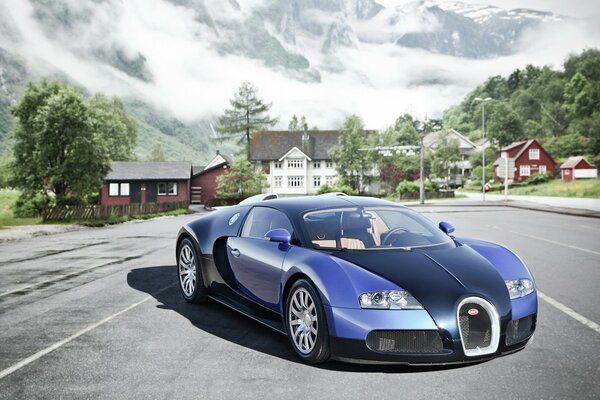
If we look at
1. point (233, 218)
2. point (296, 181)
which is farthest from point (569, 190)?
point (233, 218)

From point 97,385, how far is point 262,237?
7.31 feet

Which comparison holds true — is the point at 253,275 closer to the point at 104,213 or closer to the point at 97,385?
the point at 97,385

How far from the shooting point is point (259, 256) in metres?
5.64

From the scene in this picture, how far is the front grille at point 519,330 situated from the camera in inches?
176

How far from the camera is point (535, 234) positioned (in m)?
17.7

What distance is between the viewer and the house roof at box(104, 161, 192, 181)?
238ft

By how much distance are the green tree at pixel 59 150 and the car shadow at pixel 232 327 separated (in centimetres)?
3376

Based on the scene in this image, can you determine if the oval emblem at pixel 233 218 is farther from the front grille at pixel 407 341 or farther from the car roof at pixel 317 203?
the front grille at pixel 407 341

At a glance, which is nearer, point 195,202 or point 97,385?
point 97,385

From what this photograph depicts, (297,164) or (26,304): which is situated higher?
(297,164)


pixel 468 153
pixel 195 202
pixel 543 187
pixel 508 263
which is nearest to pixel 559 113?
pixel 468 153

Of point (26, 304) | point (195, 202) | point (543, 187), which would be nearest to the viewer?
point (26, 304)

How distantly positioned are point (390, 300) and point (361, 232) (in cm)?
134

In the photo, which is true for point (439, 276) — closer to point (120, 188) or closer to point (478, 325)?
point (478, 325)
